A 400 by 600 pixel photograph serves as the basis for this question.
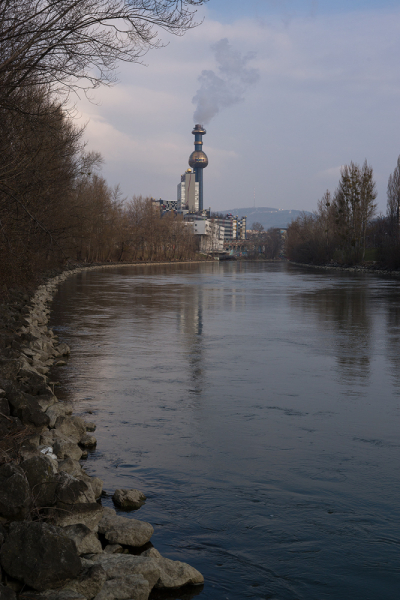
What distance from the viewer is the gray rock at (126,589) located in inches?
164

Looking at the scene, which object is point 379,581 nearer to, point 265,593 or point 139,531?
point 265,593

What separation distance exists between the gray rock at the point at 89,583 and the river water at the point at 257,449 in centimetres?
69

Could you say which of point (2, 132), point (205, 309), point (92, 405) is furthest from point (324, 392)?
point (205, 309)

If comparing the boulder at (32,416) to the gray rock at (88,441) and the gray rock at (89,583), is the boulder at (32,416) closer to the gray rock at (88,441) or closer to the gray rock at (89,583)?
the gray rock at (88,441)

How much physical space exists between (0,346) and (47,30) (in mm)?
5823

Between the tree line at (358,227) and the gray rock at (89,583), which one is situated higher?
the tree line at (358,227)

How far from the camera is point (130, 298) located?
2923 cm

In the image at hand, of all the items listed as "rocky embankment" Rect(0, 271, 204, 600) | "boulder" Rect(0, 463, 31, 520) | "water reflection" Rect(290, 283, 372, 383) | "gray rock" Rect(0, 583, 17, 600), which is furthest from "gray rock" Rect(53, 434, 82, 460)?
"water reflection" Rect(290, 283, 372, 383)

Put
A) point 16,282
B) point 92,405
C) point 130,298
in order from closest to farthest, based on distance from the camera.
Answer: point 92,405 < point 16,282 < point 130,298

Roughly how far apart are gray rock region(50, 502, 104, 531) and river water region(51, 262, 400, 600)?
1.84 feet

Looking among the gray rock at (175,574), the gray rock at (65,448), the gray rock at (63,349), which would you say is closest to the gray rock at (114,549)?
the gray rock at (175,574)

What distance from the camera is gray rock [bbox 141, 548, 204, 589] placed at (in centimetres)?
454

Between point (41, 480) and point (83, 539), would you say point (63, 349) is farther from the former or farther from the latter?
point (83, 539)

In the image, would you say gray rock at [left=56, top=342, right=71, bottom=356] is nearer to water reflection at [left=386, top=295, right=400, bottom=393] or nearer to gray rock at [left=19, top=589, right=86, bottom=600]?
water reflection at [left=386, top=295, right=400, bottom=393]
